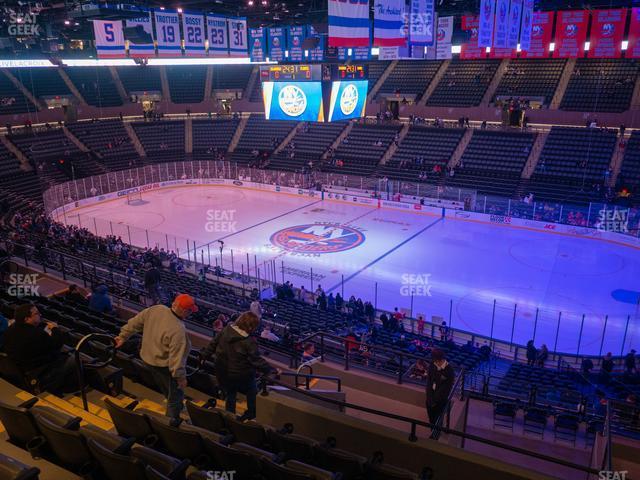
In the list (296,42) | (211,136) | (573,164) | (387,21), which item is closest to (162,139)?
(211,136)

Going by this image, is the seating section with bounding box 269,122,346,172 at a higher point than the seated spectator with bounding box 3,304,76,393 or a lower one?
lower

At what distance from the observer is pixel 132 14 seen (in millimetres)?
16203

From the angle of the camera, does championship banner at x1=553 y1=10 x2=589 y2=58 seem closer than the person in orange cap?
No

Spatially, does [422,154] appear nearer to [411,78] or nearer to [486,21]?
[411,78]

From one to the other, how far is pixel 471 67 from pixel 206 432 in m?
43.5

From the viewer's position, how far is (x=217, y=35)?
21047 millimetres

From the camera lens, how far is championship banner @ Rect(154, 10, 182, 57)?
62.2 feet

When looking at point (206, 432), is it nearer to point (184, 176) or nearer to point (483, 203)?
point (483, 203)

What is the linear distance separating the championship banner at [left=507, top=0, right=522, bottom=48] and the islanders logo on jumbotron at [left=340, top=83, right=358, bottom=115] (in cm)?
665

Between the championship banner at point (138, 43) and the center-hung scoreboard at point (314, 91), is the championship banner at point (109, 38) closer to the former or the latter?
the championship banner at point (138, 43)

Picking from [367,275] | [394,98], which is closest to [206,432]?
[367,275]

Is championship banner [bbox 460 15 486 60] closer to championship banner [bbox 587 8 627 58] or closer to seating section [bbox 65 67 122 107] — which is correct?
championship banner [bbox 587 8 627 58]

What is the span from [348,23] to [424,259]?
11567 mm

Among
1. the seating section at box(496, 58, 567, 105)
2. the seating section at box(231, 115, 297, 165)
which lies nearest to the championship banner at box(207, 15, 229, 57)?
the seating section at box(231, 115, 297, 165)
